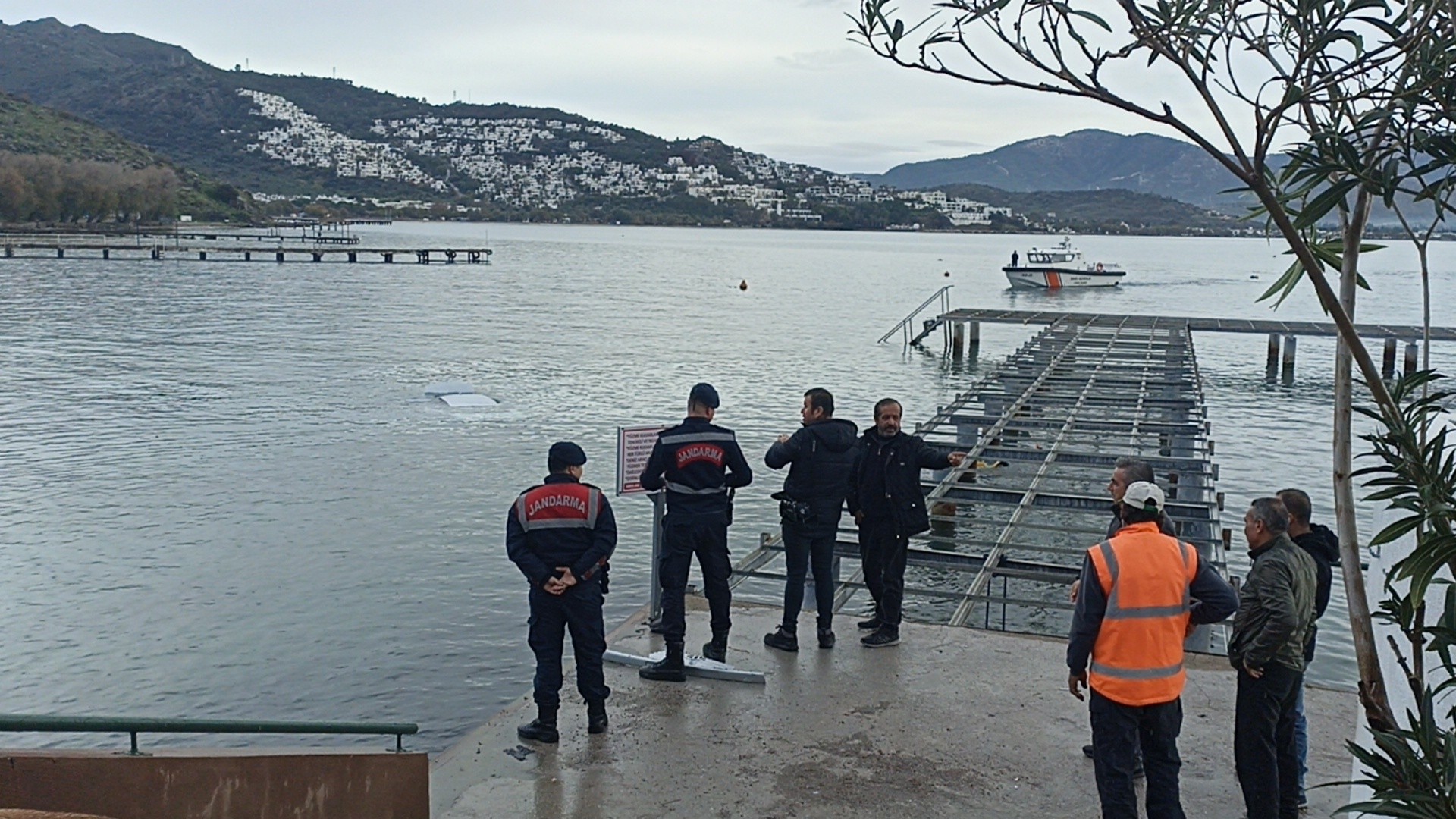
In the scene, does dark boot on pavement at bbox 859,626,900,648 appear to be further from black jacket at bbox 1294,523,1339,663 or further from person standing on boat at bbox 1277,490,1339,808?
black jacket at bbox 1294,523,1339,663

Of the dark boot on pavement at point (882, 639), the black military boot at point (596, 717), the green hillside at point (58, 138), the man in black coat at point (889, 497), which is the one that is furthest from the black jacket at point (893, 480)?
the green hillside at point (58, 138)

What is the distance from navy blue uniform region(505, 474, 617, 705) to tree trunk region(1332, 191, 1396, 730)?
4768mm

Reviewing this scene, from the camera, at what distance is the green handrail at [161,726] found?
499cm

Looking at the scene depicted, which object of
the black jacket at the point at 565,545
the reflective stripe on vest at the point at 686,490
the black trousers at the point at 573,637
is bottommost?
the black trousers at the point at 573,637

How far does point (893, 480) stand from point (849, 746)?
6.77 ft

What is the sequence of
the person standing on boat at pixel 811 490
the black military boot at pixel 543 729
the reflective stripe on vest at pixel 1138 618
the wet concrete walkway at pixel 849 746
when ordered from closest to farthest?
the reflective stripe on vest at pixel 1138 618
the wet concrete walkway at pixel 849 746
the black military boot at pixel 543 729
the person standing on boat at pixel 811 490

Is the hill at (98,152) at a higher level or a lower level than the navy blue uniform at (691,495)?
higher

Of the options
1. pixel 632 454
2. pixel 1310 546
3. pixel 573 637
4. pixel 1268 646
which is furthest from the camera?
pixel 632 454

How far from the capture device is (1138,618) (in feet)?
19.0

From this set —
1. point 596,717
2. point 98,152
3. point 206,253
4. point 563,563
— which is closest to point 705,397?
point 563,563

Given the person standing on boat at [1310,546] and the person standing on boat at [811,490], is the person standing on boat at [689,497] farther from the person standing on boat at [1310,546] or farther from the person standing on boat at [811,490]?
the person standing on boat at [1310,546]

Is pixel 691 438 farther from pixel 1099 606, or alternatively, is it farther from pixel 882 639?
pixel 1099 606

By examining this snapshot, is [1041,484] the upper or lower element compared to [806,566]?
lower

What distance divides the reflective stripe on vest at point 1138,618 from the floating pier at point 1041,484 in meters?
4.40
